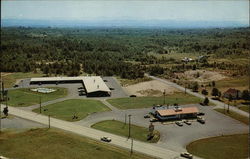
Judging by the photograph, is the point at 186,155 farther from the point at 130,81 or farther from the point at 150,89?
the point at 130,81

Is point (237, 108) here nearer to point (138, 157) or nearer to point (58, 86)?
point (138, 157)

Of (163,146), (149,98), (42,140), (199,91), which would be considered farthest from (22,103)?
(199,91)

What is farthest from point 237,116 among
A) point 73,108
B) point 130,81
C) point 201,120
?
point 130,81

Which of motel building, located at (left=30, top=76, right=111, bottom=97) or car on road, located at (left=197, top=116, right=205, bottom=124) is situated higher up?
motel building, located at (left=30, top=76, right=111, bottom=97)

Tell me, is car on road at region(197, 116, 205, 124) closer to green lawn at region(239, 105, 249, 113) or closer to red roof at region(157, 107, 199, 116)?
red roof at region(157, 107, 199, 116)

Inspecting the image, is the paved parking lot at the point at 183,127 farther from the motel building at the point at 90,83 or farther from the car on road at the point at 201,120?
the motel building at the point at 90,83

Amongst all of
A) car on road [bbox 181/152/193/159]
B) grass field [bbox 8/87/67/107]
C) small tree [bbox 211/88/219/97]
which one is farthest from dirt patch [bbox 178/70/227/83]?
car on road [bbox 181/152/193/159]
